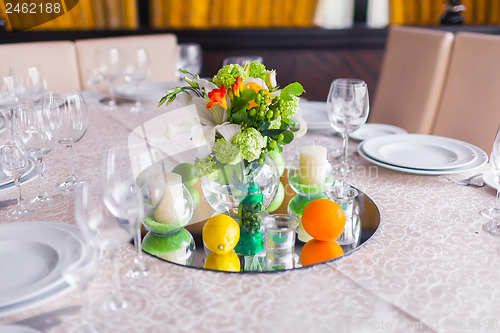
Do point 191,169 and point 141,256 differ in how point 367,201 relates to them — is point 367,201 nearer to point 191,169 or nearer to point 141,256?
point 191,169

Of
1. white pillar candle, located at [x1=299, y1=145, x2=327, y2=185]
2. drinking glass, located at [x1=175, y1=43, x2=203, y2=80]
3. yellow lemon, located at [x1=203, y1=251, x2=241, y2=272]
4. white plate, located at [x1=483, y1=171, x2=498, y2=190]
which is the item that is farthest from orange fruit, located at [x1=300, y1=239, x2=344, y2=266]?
Answer: drinking glass, located at [x1=175, y1=43, x2=203, y2=80]

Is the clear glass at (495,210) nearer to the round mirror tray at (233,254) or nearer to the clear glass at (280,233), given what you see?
the round mirror tray at (233,254)

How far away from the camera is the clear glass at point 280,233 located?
2.74ft

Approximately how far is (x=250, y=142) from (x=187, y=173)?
0.73 ft

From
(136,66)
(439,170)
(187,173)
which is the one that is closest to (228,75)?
(187,173)

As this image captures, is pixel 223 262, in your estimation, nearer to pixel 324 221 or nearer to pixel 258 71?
pixel 324 221

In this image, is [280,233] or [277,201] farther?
[277,201]

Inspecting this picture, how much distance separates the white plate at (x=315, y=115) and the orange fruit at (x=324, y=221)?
76 centimetres

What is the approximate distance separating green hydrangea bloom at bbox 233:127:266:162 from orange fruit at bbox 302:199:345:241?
16cm

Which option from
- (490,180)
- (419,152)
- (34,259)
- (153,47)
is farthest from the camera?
(153,47)

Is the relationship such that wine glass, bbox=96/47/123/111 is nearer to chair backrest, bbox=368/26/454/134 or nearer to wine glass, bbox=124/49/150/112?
wine glass, bbox=124/49/150/112

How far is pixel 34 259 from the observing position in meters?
0.78

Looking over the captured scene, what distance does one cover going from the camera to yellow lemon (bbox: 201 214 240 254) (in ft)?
2.71

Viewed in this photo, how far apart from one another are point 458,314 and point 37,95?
149 cm
